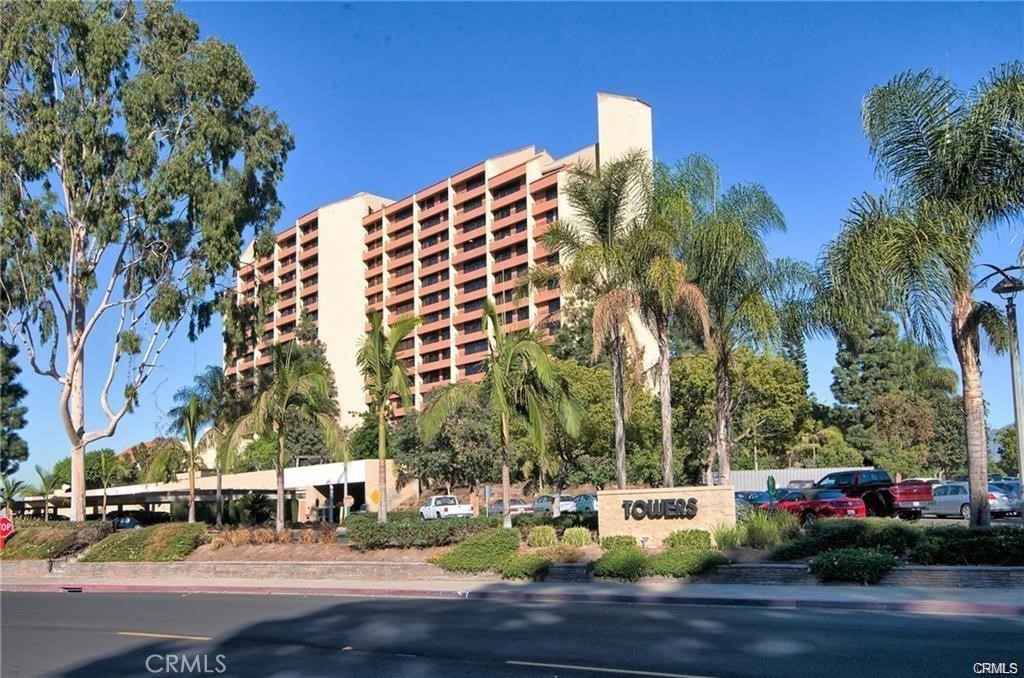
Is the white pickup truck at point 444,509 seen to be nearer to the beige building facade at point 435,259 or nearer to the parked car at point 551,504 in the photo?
the parked car at point 551,504

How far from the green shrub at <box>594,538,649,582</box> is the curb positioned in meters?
1.94

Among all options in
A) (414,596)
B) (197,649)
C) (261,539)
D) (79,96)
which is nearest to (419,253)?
(79,96)

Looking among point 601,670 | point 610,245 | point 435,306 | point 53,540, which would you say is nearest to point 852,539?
point 610,245

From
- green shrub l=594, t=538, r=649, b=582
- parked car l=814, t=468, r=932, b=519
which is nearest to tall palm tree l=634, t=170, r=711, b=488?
green shrub l=594, t=538, r=649, b=582

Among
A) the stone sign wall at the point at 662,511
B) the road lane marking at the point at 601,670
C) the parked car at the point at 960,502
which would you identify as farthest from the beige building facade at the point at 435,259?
the road lane marking at the point at 601,670

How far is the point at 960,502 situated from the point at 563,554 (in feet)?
58.2

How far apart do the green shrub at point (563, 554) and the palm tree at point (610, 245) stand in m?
3.32

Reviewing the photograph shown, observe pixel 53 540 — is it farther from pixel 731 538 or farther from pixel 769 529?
pixel 769 529

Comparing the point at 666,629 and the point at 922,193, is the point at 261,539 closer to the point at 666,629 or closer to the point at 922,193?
the point at 666,629

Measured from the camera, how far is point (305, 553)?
27.3 meters

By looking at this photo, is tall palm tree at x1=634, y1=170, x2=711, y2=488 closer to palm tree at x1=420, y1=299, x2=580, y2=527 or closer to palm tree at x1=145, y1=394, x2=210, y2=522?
palm tree at x1=420, y1=299, x2=580, y2=527

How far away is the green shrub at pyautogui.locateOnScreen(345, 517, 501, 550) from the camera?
24.5 meters

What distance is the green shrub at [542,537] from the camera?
76.1ft

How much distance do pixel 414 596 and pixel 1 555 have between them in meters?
21.9
